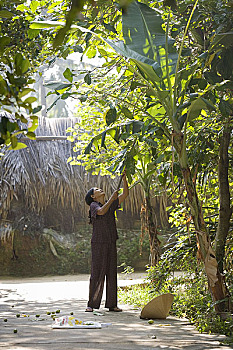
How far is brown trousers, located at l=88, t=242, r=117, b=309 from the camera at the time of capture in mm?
4789

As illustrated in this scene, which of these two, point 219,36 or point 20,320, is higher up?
point 219,36

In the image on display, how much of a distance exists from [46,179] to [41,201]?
62 cm

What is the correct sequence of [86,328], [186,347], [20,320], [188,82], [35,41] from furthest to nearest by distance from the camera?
[35,41] → [20,320] → [86,328] → [188,82] → [186,347]

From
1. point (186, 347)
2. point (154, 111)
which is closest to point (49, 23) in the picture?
point (154, 111)

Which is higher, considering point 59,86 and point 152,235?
point 59,86

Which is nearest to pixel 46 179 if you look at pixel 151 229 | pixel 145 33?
pixel 151 229

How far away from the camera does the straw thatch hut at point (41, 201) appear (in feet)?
39.3

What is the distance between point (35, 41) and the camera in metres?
4.95

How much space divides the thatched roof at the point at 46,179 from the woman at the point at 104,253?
7.22 metres

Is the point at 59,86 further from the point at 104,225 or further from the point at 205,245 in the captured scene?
the point at 104,225

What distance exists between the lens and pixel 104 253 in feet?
16.1

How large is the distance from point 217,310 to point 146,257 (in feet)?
30.4

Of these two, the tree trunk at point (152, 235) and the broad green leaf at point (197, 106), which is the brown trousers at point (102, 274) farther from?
the broad green leaf at point (197, 106)

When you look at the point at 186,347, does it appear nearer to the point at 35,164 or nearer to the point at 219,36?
the point at 219,36
